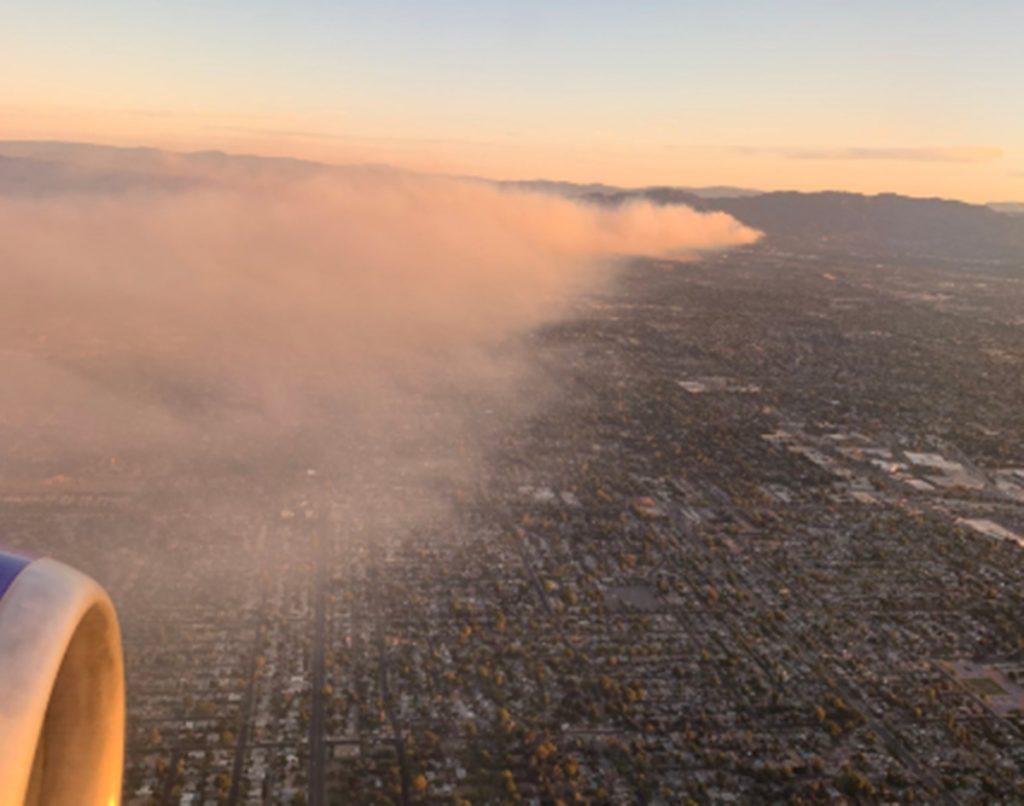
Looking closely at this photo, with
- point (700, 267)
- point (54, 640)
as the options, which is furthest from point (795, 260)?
point (54, 640)

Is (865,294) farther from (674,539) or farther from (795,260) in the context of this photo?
(674,539)

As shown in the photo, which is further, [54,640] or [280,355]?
[280,355]

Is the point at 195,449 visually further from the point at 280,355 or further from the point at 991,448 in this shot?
the point at 991,448

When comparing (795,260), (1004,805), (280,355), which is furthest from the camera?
(795,260)

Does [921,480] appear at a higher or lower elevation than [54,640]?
lower

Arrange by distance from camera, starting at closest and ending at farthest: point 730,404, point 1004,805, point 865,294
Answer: point 1004,805 → point 730,404 → point 865,294

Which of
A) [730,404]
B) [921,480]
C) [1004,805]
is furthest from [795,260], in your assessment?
[1004,805]
